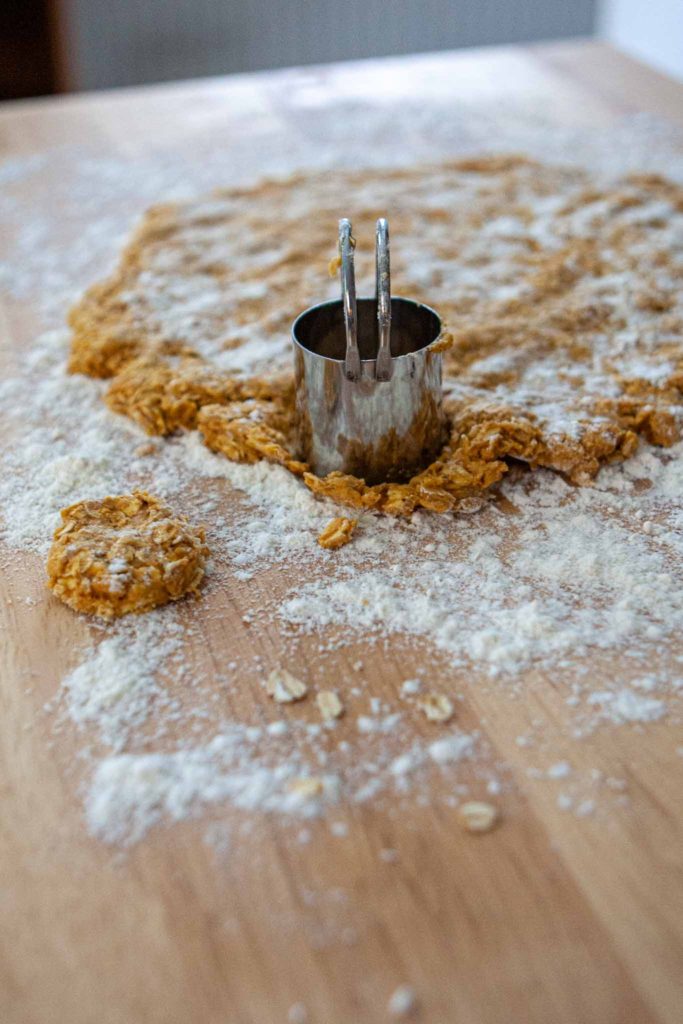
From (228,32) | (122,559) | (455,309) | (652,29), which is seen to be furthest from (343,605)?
(228,32)

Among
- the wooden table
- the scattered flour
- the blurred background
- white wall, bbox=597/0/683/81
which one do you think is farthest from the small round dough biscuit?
the blurred background

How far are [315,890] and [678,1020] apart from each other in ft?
0.71

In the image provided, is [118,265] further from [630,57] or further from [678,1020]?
[630,57]

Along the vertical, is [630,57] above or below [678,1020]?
above

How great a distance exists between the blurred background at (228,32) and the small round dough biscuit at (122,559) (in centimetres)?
262

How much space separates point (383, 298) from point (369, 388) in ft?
0.26

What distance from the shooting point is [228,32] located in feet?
10.2

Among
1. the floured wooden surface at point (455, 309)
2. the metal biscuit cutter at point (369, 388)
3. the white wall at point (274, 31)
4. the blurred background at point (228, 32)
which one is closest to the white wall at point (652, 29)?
the blurred background at point (228, 32)

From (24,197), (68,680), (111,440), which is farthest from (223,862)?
(24,197)

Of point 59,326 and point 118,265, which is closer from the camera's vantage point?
point 59,326

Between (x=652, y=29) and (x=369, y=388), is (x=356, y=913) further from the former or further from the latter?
(x=652, y=29)

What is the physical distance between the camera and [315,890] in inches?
23.5

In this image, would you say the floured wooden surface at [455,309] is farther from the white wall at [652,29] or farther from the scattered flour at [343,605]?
the white wall at [652,29]

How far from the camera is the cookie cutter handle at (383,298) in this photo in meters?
0.83
